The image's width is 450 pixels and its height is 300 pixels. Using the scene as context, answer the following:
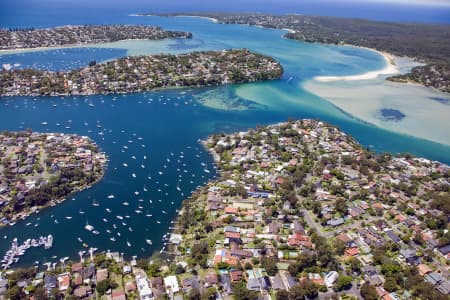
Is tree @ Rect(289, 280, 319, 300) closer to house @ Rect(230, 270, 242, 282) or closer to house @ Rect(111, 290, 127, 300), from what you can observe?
house @ Rect(230, 270, 242, 282)

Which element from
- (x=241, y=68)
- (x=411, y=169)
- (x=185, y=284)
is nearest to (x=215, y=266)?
(x=185, y=284)

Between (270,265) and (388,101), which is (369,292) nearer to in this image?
(270,265)

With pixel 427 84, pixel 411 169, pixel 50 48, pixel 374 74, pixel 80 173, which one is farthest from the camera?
pixel 50 48

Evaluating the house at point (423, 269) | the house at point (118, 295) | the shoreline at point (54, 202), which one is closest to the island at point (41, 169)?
the shoreline at point (54, 202)

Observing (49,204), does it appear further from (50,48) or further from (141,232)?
(50,48)

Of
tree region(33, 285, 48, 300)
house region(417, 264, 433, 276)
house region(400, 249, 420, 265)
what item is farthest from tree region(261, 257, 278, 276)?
tree region(33, 285, 48, 300)

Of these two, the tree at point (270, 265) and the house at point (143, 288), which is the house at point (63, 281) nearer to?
the house at point (143, 288)
